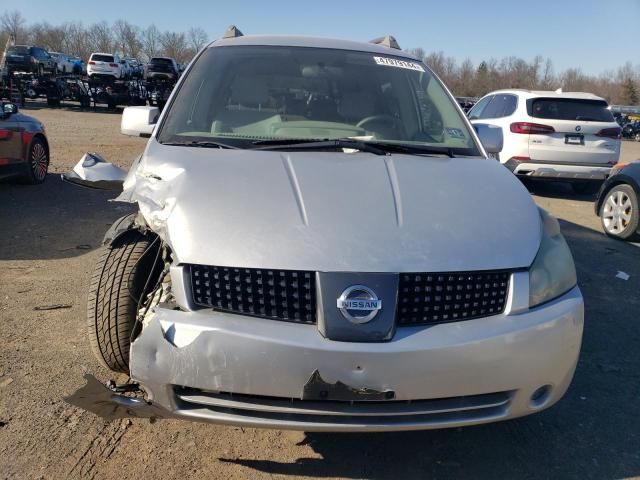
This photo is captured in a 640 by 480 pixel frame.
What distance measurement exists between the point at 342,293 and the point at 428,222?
1.74 feet

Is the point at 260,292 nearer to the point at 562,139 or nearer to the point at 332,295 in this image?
the point at 332,295

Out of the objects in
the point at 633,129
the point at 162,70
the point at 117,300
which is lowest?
the point at 633,129

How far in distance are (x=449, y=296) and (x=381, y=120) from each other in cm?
169

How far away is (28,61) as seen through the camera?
26453mm

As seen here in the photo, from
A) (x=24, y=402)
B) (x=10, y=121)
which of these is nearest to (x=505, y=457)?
(x=24, y=402)

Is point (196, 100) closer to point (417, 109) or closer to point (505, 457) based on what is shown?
point (417, 109)

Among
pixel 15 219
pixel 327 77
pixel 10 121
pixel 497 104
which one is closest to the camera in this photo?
pixel 327 77

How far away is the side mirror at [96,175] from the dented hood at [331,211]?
78cm

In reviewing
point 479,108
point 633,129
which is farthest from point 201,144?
point 633,129

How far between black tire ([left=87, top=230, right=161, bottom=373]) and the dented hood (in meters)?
0.29

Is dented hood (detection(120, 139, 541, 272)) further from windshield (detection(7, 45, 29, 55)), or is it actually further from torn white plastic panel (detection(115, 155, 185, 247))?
windshield (detection(7, 45, 29, 55))

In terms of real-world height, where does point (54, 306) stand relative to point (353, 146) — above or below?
below

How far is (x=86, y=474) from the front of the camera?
7.79 feet

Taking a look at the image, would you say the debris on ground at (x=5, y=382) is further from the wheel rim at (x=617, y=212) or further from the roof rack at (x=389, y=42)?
the wheel rim at (x=617, y=212)
